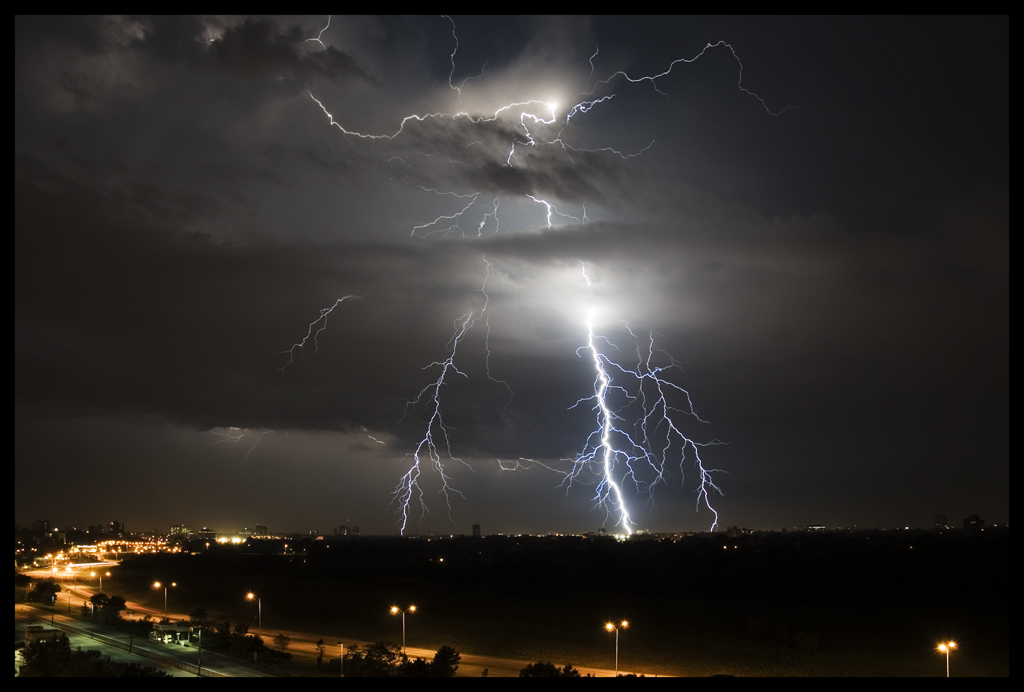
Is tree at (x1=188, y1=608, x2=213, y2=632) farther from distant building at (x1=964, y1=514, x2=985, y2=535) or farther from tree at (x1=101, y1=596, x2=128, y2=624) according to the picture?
distant building at (x1=964, y1=514, x2=985, y2=535)

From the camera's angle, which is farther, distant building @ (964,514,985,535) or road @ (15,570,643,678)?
distant building @ (964,514,985,535)

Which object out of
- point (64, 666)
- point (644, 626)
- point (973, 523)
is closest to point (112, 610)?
point (64, 666)

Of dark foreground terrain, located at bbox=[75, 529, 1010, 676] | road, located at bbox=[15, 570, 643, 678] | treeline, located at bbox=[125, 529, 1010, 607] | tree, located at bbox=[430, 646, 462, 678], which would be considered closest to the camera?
tree, located at bbox=[430, 646, 462, 678]

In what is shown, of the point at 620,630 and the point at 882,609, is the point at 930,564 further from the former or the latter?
the point at 620,630

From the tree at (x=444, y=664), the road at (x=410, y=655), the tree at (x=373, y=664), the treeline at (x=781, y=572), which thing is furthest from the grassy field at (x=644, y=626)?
the tree at (x=373, y=664)

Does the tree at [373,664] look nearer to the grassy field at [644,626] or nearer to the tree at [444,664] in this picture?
the tree at [444,664]

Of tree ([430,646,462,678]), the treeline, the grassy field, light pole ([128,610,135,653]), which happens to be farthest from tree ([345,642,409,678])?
the treeline

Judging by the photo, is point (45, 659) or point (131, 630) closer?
point (45, 659)

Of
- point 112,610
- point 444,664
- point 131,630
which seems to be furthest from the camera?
point 112,610

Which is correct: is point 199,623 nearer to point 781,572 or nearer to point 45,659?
point 45,659

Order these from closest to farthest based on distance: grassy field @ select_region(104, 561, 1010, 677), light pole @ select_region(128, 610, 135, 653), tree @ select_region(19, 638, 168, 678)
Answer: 1. tree @ select_region(19, 638, 168, 678)
2. grassy field @ select_region(104, 561, 1010, 677)
3. light pole @ select_region(128, 610, 135, 653)

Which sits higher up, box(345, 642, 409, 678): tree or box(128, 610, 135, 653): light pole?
box(345, 642, 409, 678): tree
